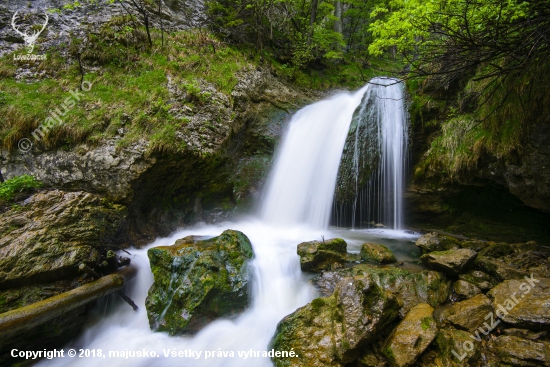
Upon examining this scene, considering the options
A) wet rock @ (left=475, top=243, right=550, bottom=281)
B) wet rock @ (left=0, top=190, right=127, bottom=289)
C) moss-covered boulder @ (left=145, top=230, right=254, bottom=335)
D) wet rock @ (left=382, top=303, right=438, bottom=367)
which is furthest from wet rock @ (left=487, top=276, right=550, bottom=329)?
wet rock @ (left=0, top=190, right=127, bottom=289)

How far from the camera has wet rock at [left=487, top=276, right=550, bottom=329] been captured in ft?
9.33

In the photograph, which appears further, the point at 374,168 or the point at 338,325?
the point at 374,168

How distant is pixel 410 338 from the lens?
2.96m

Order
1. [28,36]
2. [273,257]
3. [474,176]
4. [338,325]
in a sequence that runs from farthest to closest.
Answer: [28,36] → [474,176] → [273,257] → [338,325]

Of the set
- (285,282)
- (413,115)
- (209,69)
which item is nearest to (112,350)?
(285,282)

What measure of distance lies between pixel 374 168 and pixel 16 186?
8.60 m

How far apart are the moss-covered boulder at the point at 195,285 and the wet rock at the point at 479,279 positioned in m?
3.46

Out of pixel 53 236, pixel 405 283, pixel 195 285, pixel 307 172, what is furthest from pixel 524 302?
pixel 53 236

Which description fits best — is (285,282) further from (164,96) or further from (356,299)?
(164,96)

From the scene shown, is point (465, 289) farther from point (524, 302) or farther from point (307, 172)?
point (307, 172)

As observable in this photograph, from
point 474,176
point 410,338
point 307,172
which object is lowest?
point 410,338

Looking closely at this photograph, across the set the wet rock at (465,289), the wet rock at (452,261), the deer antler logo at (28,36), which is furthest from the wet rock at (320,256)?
the deer antler logo at (28,36)

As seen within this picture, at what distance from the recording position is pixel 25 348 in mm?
3816

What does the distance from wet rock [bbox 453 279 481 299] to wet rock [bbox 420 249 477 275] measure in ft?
0.68
